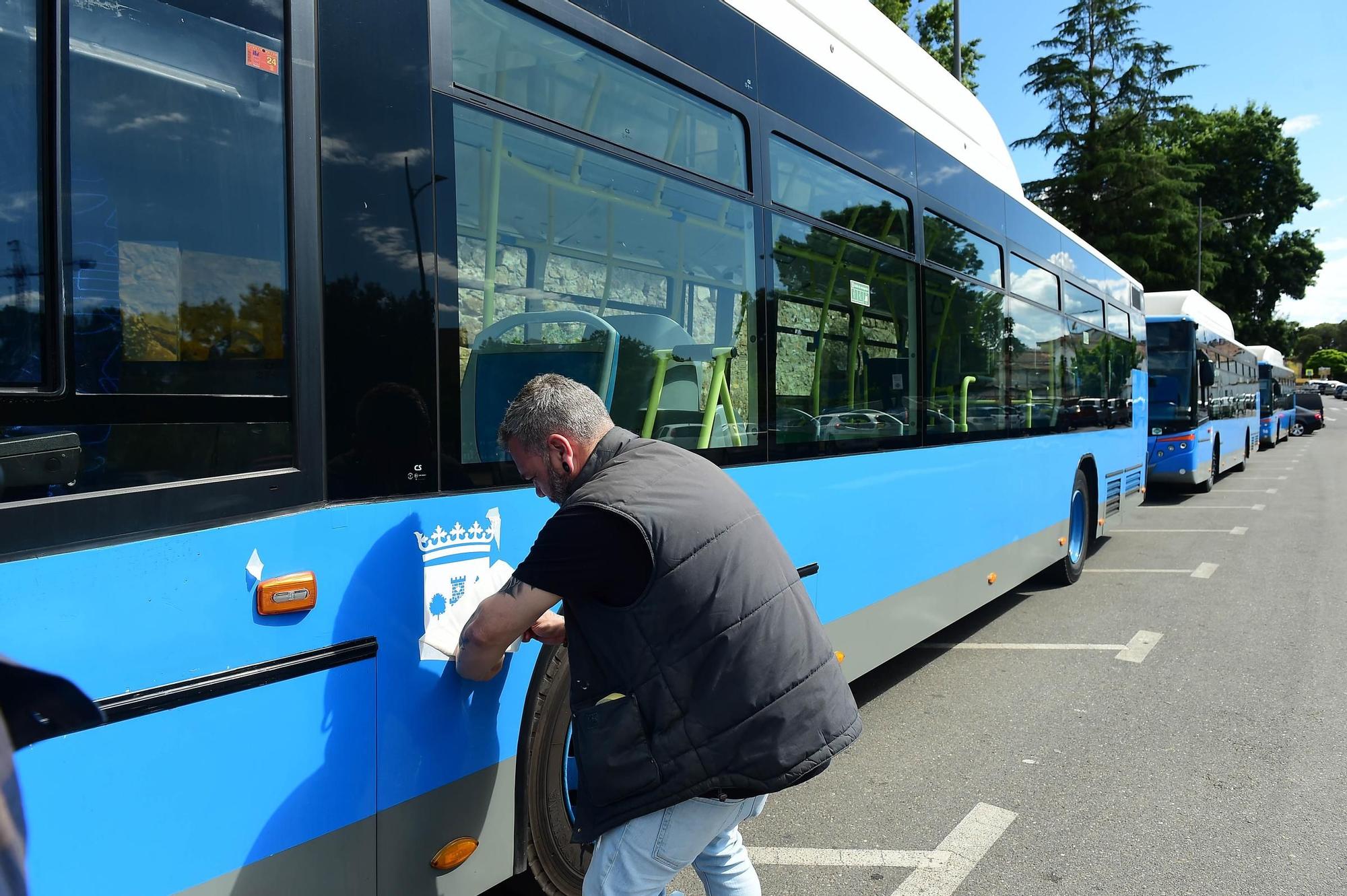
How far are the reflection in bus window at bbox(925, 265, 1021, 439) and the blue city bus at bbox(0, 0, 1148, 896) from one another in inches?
70.8

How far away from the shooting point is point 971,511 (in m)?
5.91

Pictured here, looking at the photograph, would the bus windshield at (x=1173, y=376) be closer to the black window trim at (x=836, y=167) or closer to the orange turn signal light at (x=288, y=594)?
the black window trim at (x=836, y=167)

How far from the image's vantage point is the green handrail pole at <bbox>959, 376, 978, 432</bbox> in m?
5.80

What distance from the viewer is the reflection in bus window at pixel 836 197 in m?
3.90

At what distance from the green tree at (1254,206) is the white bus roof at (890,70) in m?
39.2

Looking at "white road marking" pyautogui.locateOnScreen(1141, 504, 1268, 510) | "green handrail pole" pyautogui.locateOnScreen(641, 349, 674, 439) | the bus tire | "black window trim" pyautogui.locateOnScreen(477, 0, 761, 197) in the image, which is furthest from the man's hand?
the bus tire

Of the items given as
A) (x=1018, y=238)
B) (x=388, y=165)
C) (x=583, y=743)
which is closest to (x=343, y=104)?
(x=388, y=165)

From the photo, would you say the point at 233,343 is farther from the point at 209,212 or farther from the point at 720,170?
the point at 720,170

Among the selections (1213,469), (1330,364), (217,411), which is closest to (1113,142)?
(1213,469)

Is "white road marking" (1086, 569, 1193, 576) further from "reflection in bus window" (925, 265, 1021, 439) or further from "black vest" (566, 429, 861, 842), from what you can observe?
"black vest" (566, 429, 861, 842)

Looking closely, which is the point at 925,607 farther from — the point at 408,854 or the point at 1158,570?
the point at 1158,570

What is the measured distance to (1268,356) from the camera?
29422mm

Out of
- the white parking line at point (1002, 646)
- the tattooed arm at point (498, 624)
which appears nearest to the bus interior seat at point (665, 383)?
the tattooed arm at point (498, 624)

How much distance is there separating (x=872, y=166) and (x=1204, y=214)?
38.8m
